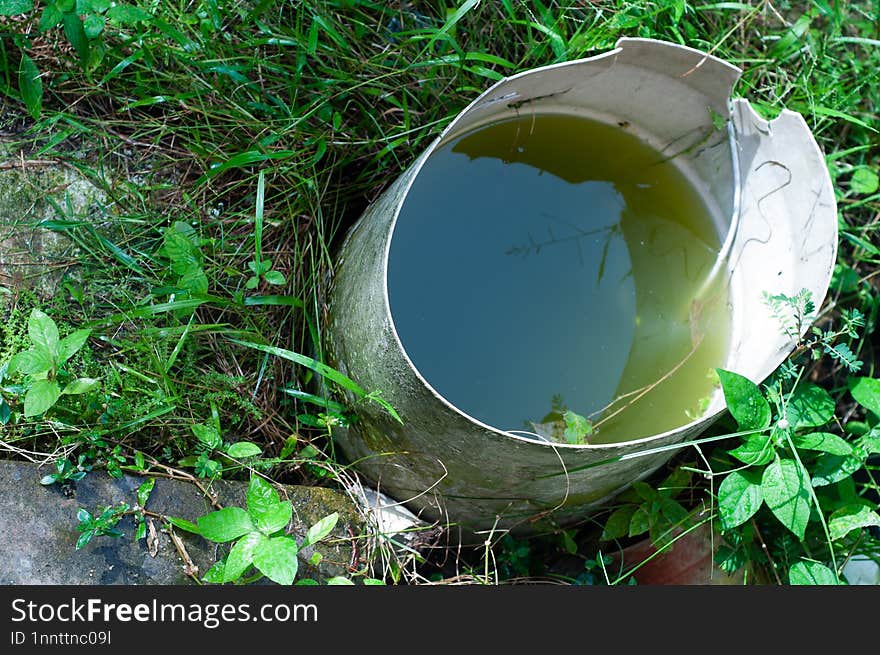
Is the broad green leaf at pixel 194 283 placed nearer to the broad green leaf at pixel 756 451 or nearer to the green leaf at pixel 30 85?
the green leaf at pixel 30 85

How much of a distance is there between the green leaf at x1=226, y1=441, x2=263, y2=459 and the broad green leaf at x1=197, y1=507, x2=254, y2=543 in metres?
0.14

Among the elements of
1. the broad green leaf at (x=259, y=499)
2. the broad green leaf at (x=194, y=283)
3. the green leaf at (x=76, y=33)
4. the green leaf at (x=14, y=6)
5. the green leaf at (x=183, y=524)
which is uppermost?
the green leaf at (x=14, y=6)

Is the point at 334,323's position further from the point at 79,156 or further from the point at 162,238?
the point at 79,156

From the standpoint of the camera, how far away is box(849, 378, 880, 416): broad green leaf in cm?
129

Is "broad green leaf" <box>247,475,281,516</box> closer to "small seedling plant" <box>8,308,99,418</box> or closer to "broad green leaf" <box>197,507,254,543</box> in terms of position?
"broad green leaf" <box>197,507,254,543</box>

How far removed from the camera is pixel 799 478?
1.16 m

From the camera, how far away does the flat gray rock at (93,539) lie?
A: 1.05 meters

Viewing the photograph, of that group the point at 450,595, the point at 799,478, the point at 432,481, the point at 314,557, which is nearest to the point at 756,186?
the point at 799,478

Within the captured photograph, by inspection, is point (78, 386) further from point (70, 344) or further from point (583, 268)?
point (583, 268)

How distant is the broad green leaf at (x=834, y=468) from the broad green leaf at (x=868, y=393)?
0.10 m

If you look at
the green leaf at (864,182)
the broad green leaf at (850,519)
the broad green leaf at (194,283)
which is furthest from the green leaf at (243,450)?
the green leaf at (864,182)

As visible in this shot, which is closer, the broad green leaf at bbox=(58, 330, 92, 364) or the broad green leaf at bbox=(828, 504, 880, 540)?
the broad green leaf at bbox=(58, 330, 92, 364)

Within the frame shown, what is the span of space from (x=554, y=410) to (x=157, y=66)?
886 millimetres

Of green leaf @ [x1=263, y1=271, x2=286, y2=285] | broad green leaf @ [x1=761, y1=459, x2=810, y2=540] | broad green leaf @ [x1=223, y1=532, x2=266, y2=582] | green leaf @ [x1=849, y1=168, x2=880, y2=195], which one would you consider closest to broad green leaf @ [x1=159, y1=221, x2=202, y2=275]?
green leaf @ [x1=263, y1=271, x2=286, y2=285]
